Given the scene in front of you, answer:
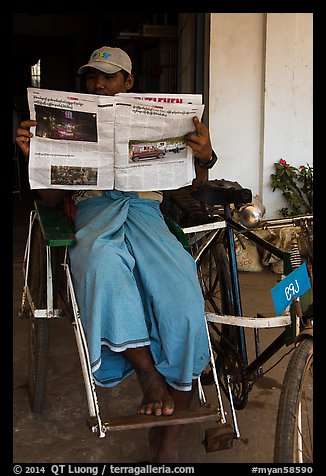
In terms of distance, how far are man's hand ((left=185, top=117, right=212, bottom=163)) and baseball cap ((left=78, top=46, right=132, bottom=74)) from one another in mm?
423

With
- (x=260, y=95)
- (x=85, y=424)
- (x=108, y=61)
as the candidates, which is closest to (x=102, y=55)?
(x=108, y=61)

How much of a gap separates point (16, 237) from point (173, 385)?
402 cm

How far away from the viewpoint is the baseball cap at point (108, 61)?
7.49 feet

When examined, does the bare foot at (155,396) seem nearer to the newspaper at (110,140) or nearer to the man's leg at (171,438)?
the man's leg at (171,438)

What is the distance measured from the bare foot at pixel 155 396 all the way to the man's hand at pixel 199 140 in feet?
2.78

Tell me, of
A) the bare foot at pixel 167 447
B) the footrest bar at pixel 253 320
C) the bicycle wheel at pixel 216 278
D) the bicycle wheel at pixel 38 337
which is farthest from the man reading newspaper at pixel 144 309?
the bicycle wheel at pixel 38 337

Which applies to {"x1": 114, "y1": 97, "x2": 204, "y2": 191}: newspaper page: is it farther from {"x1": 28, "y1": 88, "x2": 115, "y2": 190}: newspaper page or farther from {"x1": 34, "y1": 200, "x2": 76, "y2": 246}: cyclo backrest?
{"x1": 34, "y1": 200, "x2": 76, "y2": 246}: cyclo backrest

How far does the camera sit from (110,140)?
2.14 meters

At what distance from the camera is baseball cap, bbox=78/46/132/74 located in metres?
2.28

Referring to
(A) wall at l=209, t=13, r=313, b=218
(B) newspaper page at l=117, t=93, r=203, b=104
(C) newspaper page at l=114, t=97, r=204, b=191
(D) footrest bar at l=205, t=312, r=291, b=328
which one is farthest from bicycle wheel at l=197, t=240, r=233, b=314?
(A) wall at l=209, t=13, r=313, b=218

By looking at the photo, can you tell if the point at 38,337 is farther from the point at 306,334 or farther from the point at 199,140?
the point at 306,334

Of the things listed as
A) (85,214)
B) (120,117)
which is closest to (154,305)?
(85,214)
